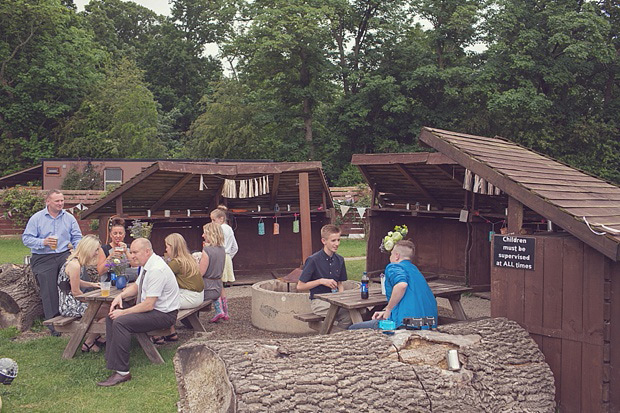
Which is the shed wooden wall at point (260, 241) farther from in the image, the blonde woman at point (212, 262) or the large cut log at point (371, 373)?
the large cut log at point (371, 373)

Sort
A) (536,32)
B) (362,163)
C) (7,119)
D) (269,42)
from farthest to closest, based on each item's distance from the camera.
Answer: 1. (7,119)
2. (269,42)
3. (536,32)
4. (362,163)

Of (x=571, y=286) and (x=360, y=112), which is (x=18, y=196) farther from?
(x=571, y=286)

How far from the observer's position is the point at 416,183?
11.7 metres

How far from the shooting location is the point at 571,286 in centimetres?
515

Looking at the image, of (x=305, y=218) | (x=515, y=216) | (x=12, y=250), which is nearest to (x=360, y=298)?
(x=515, y=216)

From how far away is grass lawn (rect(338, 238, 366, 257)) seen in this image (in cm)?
1798

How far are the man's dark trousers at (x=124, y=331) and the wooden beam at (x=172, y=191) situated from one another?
526cm

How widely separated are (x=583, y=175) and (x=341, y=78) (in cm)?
2776

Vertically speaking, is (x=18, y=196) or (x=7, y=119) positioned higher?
(x=7, y=119)

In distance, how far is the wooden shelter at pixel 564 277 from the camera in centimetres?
496

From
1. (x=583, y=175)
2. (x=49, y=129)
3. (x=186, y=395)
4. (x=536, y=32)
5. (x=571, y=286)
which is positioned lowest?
(x=186, y=395)

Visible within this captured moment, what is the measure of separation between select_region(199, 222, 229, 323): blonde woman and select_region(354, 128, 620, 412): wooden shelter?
11.3 ft

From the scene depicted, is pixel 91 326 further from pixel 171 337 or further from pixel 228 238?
pixel 228 238

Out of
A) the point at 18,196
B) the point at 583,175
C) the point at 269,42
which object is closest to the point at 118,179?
the point at 18,196
